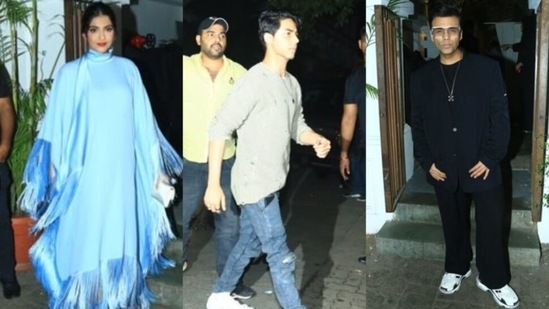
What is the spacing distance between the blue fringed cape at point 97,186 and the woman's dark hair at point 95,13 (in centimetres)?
10

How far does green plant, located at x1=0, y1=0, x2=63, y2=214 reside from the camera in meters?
1.89

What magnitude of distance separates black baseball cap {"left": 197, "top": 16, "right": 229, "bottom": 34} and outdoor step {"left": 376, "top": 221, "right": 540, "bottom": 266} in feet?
9.19

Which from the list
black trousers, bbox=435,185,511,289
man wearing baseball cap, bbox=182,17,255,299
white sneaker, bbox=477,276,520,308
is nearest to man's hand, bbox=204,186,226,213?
man wearing baseball cap, bbox=182,17,255,299

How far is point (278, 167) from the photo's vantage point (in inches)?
62.0

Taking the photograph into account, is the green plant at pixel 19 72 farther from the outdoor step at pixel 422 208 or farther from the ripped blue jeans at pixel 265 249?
the outdoor step at pixel 422 208

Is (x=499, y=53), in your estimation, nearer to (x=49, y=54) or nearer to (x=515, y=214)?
(x=515, y=214)

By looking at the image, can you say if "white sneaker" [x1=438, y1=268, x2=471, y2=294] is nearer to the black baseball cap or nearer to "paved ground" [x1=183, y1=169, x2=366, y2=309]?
"paved ground" [x1=183, y1=169, x2=366, y2=309]

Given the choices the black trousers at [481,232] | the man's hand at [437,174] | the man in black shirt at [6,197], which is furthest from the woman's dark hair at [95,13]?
the black trousers at [481,232]

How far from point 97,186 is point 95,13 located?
1.84ft

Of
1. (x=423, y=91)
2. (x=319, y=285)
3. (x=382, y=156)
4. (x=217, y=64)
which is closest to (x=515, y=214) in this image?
(x=382, y=156)

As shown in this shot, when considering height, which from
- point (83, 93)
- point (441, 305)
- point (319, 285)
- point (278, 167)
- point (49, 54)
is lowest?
point (441, 305)

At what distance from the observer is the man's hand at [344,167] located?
162 centimetres

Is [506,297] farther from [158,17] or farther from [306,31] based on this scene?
[158,17]

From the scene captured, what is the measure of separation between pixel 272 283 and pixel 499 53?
233 inches
